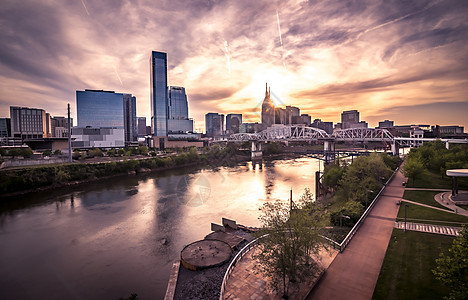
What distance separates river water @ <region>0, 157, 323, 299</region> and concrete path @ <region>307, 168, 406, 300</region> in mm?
11085

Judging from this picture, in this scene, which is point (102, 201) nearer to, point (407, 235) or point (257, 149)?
point (407, 235)

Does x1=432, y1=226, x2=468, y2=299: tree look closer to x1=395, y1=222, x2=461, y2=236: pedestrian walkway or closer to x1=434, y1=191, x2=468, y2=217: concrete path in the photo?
x1=395, y1=222, x2=461, y2=236: pedestrian walkway

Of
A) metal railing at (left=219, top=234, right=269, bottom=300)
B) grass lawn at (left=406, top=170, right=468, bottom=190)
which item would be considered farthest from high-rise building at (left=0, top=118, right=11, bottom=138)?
grass lawn at (left=406, top=170, right=468, bottom=190)

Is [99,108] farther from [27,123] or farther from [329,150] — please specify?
[329,150]

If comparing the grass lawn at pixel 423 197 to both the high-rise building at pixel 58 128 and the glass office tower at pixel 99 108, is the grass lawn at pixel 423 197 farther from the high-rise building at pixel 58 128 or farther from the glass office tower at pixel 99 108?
the high-rise building at pixel 58 128

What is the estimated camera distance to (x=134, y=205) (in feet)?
116

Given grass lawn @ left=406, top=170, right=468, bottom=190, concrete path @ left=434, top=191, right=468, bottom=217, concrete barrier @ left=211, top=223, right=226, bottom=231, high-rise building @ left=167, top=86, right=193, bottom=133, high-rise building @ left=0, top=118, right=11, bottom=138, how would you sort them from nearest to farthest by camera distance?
concrete path @ left=434, top=191, right=468, bottom=217 < concrete barrier @ left=211, top=223, right=226, bottom=231 < grass lawn @ left=406, top=170, right=468, bottom=190 < high-rise building @ left=0, top=118, right=11, bottom=138 < high-rise building @ left=167, top=86, right=193, bottom=133

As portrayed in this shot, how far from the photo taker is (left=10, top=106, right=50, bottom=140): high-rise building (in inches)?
5187

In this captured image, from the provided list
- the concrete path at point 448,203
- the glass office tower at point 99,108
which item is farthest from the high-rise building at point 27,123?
the concrete path at point 448,203

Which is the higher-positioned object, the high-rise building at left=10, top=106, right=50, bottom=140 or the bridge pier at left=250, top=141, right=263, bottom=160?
the high-rise building at left=10, top=106, right=50, bottom=140

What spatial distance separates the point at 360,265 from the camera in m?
14.2

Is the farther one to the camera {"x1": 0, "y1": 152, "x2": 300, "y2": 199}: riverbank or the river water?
{"x1": 0, "y1": 152, "x2": 300, "y2": 199}: riverbank

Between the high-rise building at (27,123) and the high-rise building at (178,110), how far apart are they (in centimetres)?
7958

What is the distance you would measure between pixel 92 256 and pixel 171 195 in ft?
67.0
